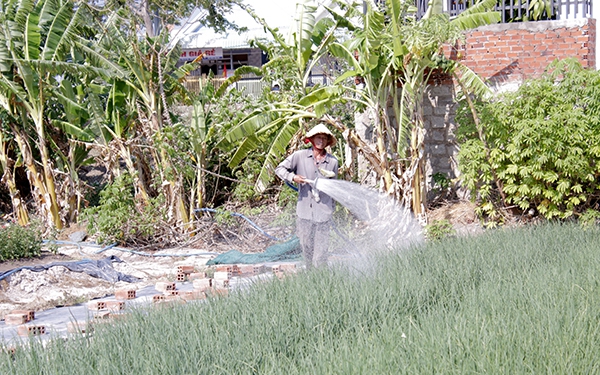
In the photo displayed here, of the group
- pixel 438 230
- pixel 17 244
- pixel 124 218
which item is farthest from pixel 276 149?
pixel 17 244

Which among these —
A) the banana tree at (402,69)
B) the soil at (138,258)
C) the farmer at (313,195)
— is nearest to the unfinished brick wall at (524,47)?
the banana tree at (402,69)

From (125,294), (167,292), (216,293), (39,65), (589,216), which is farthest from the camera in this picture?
(39,65)

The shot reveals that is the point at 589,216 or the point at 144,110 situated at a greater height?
the point at 144,110

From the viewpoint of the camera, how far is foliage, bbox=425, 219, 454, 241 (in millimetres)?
8188

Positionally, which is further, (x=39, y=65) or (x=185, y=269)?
(x=39, y=65)

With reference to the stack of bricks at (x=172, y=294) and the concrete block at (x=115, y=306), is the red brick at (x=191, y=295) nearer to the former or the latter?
the stack of bricks at (x=172, y=294)

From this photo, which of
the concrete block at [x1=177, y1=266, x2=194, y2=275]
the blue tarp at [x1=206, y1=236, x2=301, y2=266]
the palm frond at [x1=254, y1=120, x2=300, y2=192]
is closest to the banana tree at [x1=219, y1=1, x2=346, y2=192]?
the palm frond at [x1=254, y1=120, x2=300, y2=192]

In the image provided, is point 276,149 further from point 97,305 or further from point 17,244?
point 97,305

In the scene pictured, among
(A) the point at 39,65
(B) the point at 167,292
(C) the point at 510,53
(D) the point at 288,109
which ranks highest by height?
(A) the point at 39,65

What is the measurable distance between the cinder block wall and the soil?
143cm

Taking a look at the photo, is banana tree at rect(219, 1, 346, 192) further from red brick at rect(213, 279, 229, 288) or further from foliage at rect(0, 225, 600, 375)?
foliage at rect(0, 225, 600, 375)

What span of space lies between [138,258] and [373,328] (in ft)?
19.7

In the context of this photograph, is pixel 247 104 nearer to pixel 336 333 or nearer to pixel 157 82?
pixel 157 82

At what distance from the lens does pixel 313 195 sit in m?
6.25
